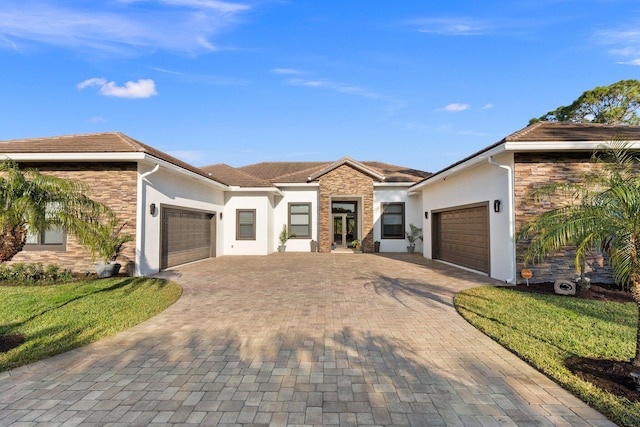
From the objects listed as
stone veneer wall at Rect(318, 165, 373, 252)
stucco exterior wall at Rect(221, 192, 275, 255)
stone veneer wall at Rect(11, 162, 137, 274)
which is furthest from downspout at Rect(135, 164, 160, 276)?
stone veneer wall at Rect(318, 165, 373, 252)

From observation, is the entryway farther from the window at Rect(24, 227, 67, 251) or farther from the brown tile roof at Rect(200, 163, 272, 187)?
the window at Rect(24, 227, 67, 251)

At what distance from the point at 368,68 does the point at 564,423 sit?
525 inches

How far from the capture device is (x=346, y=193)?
16750 mm

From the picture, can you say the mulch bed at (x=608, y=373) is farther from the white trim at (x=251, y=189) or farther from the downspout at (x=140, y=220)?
the white trim at (x=251, y=189)

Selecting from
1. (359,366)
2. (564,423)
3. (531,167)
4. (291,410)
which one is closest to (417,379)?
(359,366)

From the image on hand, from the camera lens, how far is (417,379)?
128 inches

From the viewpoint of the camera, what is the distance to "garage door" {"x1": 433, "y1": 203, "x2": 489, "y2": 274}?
9352 mm

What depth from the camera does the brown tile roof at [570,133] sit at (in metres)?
7.63

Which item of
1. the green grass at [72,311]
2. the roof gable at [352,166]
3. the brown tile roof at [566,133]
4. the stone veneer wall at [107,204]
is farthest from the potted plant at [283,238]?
the brown tile roof at [566,133]

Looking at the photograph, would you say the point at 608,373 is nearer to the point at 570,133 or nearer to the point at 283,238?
the point at 570,133

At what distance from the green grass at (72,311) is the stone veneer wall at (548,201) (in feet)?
30.8

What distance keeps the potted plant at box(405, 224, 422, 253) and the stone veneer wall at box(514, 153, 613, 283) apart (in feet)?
27.5

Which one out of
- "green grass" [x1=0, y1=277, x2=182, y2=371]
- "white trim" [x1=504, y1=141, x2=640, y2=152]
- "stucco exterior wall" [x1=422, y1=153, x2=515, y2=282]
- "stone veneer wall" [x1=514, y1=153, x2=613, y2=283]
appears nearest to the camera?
"green grass" [x1=0, y1=277, x2=182, y2=371]

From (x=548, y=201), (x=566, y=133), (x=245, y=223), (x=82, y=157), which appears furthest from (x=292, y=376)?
(x=245, y=223)
